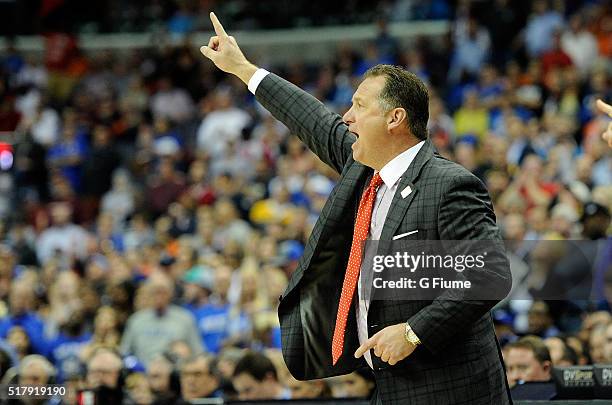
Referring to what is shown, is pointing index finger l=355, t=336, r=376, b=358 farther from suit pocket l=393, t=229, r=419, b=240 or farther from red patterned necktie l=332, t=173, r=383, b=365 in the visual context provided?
suit pocket l=393, t=229, r=419, b=240

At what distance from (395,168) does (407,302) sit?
1.62 feet

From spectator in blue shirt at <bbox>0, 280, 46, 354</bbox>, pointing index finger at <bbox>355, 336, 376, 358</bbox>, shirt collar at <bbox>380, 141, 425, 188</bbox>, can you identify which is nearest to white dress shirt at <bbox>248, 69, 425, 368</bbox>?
shirt collar at <bbox>380, 141, 425, 188</bbox>

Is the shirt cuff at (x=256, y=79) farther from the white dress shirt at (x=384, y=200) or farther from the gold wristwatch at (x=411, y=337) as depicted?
the gold wristwatch at (x=411, y=337)

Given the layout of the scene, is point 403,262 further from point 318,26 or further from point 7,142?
point 318,26

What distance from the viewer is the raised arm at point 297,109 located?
4473 millimetres

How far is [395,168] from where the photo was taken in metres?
4.12

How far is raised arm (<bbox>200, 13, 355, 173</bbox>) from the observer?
447 centimetres

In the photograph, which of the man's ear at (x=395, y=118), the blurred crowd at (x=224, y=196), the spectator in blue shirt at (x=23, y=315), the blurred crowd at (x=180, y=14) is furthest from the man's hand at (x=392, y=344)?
the blurred crowd at (x=180, y=14)

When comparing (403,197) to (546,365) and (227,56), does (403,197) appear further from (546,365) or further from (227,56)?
(546,365)

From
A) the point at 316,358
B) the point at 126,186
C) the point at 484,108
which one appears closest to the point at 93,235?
the point at 126,186

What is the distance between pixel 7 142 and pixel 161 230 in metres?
3.47

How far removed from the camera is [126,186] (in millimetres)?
14008

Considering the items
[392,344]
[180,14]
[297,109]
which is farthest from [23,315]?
[180,14]

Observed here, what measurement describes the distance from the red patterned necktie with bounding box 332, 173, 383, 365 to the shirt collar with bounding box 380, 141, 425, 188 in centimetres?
4
